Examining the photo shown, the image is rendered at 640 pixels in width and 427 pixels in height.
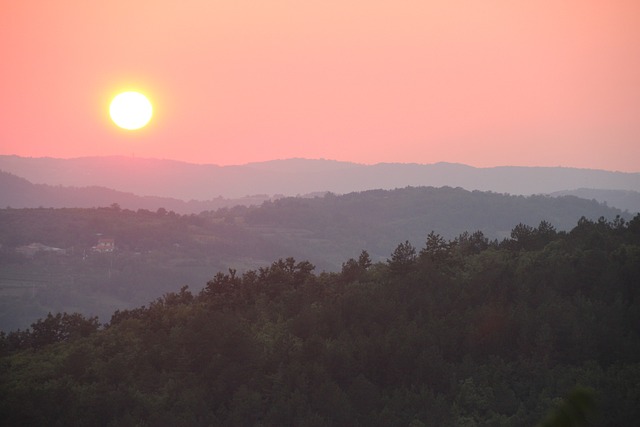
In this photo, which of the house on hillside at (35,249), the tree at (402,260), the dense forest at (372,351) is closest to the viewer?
the dense forest at (372,351)

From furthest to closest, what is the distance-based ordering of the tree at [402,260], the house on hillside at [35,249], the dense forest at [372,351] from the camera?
the house on hillside at [35,249] < the tree at [402,260] < the dense forest at [372,351]

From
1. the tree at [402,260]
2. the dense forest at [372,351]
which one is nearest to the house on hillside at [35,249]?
the dense forest at [372,351]

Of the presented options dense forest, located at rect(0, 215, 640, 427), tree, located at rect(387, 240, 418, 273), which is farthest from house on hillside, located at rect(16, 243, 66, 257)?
tree, located at rect(387, 240, 418, 273)

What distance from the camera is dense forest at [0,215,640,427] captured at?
122 ft

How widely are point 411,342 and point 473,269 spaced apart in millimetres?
12653

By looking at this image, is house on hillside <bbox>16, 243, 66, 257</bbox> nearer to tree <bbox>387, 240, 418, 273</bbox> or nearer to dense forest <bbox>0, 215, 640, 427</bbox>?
dense forest <bbox>0, 215, 640, 427</bbox>

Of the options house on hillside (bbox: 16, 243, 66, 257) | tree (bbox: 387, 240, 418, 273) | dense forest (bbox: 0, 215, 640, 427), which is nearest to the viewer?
dense forest (bbox: 0, 215, 640, 427)

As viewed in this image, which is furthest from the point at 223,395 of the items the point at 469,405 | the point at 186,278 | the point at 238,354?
the point at 186,278

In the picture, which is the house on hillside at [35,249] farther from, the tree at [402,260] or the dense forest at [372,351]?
the tree at [402,260]

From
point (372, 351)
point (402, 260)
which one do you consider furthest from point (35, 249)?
point (372, 351)

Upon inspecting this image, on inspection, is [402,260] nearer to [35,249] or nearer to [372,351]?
[372,351]

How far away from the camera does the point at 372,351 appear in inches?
1652

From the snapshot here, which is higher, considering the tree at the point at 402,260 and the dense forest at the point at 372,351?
the tree at the point at 402,260

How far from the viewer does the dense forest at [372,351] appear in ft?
122
